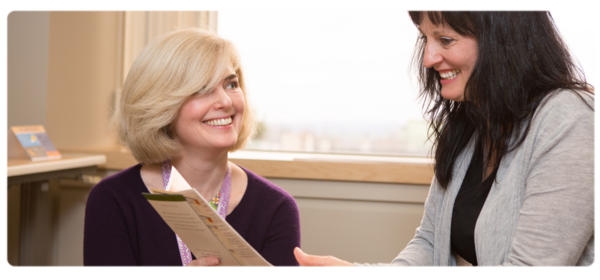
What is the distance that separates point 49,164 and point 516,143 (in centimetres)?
174

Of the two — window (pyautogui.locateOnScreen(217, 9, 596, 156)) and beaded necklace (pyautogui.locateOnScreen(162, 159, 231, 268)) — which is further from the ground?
window (pyautogui.locateOnScreen(217, 9, 596, 156))

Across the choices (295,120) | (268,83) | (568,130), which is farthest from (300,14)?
(568,130)

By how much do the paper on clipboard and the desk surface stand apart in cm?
103

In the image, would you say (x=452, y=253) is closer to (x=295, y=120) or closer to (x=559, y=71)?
(x=559, y=71)

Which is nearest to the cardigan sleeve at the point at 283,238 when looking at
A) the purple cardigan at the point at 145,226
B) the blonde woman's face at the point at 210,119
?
the purple cardigan at the point at 145,226

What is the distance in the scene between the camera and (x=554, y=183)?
0.97 meters

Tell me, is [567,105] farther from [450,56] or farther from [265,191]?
[265,191]

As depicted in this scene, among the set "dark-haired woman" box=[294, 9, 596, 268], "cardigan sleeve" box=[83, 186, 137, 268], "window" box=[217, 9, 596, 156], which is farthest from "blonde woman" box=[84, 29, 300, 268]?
"window" box=[217, 9, 596, 156]

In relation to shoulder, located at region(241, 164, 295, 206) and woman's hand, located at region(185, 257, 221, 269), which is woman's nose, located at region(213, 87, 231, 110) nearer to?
shoulder, located at region(241, 164, 295, 206)

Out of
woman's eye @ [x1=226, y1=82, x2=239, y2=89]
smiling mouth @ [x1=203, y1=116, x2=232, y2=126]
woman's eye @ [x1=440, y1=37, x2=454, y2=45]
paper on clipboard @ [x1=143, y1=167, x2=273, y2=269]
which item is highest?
woman's eye @ [x1=440, y1=37, x2=454, y2=45]

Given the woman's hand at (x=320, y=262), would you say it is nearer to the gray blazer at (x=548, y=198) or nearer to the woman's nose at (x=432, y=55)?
the gray blazer at (x=548, y=198)

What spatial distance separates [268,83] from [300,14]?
419 mm

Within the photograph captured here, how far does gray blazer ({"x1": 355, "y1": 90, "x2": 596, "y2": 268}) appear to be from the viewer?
0.95 metres

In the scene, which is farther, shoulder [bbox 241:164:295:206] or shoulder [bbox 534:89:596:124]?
shoulder [bbox 241:164:295:206]
